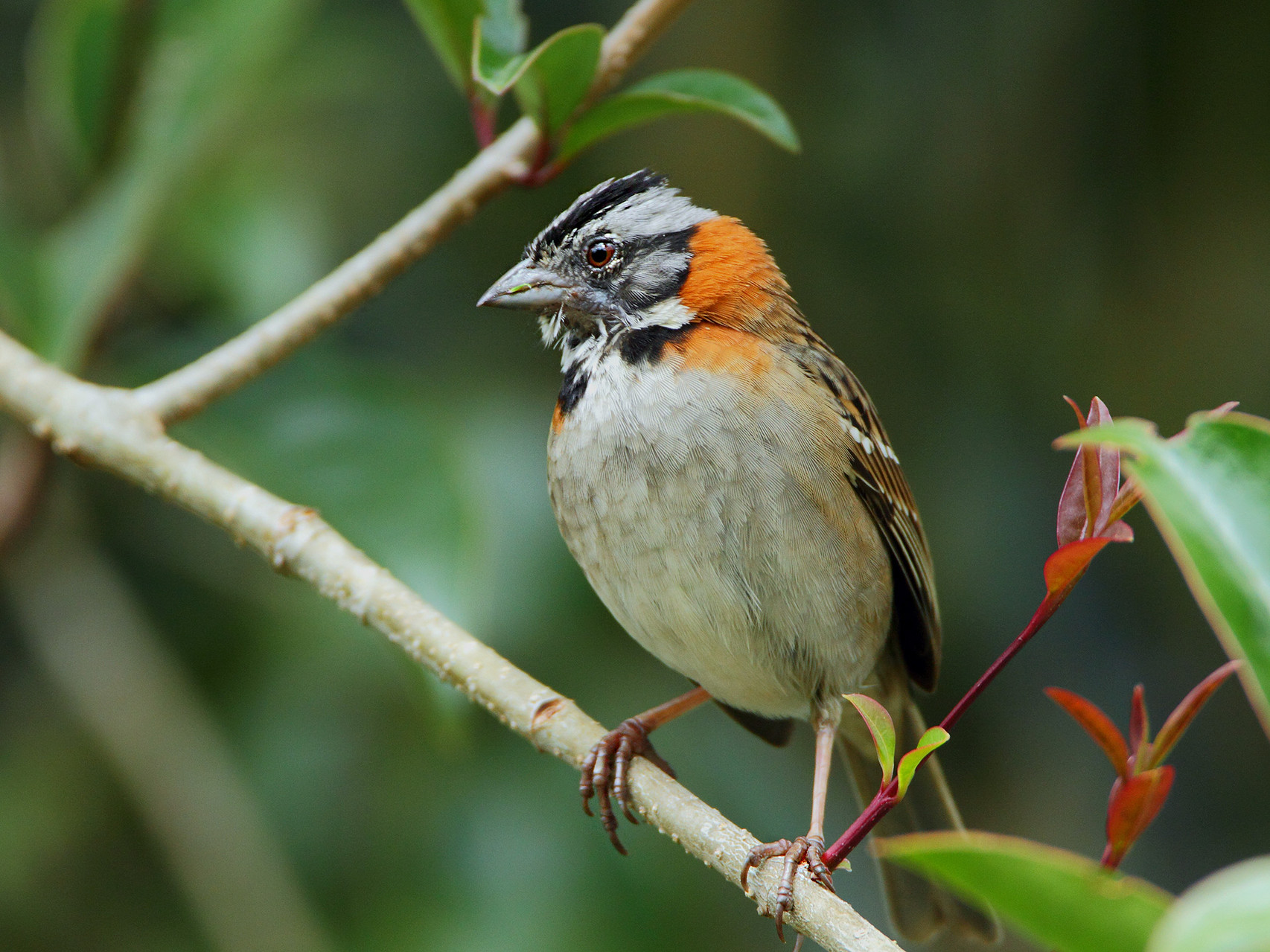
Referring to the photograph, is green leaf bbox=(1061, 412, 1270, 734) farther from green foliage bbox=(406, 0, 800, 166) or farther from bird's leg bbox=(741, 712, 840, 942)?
green foliage bbox=(406, 0, 800, 166)

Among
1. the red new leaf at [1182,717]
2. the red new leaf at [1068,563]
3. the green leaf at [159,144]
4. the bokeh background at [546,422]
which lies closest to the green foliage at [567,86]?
the green leaf at [159,144]

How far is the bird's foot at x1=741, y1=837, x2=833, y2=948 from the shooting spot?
2.07 m

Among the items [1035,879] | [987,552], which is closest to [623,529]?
[1035,879]

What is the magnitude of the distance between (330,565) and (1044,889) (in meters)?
1.69

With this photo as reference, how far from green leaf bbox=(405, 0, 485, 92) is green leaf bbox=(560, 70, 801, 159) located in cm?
28

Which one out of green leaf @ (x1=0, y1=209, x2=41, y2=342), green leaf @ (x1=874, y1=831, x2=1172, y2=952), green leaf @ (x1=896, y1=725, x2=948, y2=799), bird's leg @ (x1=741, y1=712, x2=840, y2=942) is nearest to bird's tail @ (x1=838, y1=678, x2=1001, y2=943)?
bird's leg @ (x1=741, y1=712, x2=840, y2=942)

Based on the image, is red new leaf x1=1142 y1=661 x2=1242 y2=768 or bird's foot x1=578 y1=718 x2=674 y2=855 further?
bird's foot x1=578 y1=718 x2=674 y2=855

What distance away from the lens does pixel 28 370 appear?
269 centimetres

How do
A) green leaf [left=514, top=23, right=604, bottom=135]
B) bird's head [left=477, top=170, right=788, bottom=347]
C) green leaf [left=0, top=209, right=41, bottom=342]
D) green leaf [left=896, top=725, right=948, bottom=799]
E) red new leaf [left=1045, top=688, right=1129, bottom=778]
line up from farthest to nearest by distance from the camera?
green leaf [left=0, top=209, right=41, bottom=342] → bird's head [left=477, top=170, right=788, bottom=347] → green leaf [left=514, top=23, right=604, bottom=135] → green leaf [left=896, top=725, right=948, bottom=799] → red new leaf [left=1045, top=688, right=1129, bottom=778]

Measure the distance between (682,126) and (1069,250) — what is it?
1.67m

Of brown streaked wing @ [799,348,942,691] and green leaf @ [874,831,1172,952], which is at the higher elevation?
green leaf @ [874,831,1172,952]

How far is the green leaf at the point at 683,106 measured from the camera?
8.44ft

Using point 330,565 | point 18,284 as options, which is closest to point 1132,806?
point 330,565

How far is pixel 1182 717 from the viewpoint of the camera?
1.33 metres
